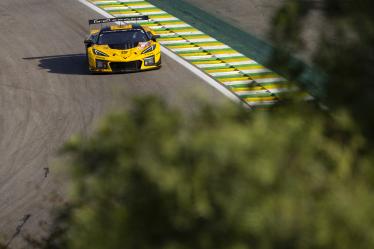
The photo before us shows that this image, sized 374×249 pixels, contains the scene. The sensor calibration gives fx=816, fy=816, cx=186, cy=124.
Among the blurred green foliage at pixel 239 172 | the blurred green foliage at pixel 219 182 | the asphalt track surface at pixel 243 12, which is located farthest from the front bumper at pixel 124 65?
the blurred green foliage at pixel 219 182

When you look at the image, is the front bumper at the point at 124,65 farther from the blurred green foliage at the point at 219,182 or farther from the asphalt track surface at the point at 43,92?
the blurred green foliage at the point at 219,182

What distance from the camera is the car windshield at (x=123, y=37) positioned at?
19094 millimetres

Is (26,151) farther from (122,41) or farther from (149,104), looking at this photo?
(149,104)

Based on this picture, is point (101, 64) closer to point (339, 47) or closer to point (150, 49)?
point (150, 49)

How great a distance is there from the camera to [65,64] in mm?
20797

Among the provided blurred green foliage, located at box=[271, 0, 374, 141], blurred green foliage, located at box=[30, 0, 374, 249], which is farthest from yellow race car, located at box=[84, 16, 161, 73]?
blurred green foliage, located at box=[30, 0, 374, 249]

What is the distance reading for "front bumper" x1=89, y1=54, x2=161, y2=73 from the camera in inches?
747

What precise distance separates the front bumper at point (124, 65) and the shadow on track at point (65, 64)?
0.78 meters

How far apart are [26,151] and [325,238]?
36.4ft

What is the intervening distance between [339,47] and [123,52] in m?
13.6

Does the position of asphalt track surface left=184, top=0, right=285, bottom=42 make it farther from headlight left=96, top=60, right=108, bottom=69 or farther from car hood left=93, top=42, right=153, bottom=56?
headlight left=96, top=60, right=108, bottom=69

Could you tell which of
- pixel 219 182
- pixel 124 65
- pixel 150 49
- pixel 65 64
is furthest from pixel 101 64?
pixel 219 182

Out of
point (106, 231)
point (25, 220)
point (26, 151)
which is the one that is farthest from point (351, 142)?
point (26, 151)

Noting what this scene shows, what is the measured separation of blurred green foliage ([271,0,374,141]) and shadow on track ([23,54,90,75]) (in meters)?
14.6
